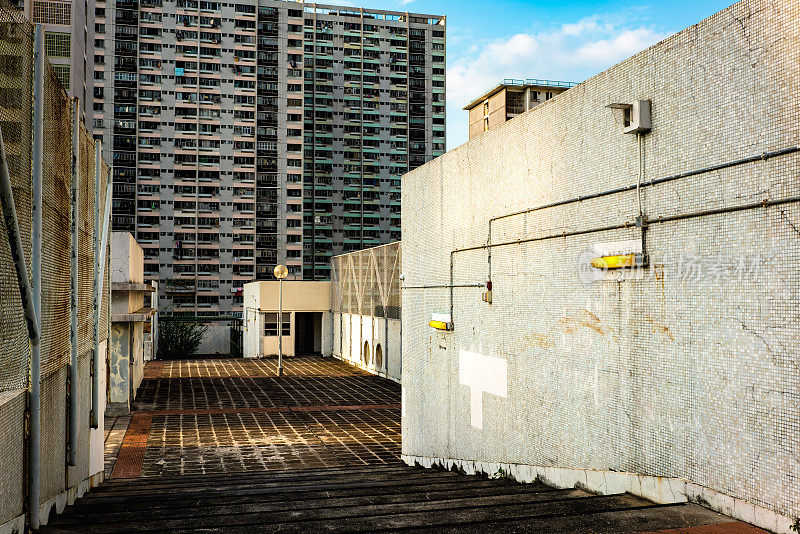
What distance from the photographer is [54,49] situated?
21.5m

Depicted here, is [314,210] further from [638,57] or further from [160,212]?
[638,57]

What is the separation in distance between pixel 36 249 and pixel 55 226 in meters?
1.10

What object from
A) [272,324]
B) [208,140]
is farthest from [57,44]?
[208,140]

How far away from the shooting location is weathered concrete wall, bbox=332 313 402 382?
85.4 ft

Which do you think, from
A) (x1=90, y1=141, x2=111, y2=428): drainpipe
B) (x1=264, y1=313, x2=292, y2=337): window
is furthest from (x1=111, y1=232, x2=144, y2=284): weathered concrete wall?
(x1=264, y1=313, x2=292, y2=337): window

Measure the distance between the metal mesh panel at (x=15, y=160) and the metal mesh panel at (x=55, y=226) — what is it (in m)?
0.51

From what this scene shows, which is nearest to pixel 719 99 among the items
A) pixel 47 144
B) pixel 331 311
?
pixel 47 144

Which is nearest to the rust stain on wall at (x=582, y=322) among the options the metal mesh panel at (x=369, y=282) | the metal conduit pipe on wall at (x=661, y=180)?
the metal conduit pipe on wall at (x=661, y=180)

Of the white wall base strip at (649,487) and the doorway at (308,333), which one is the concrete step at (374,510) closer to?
the white wall base strip at (649,487)

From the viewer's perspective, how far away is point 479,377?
9.66 metres

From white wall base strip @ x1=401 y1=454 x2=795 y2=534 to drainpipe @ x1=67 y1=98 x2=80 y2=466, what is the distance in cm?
471

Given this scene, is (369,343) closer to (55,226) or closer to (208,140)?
(55,226)

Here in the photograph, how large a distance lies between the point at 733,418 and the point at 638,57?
314 centimetres

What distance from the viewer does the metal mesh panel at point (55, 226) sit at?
5566mm
